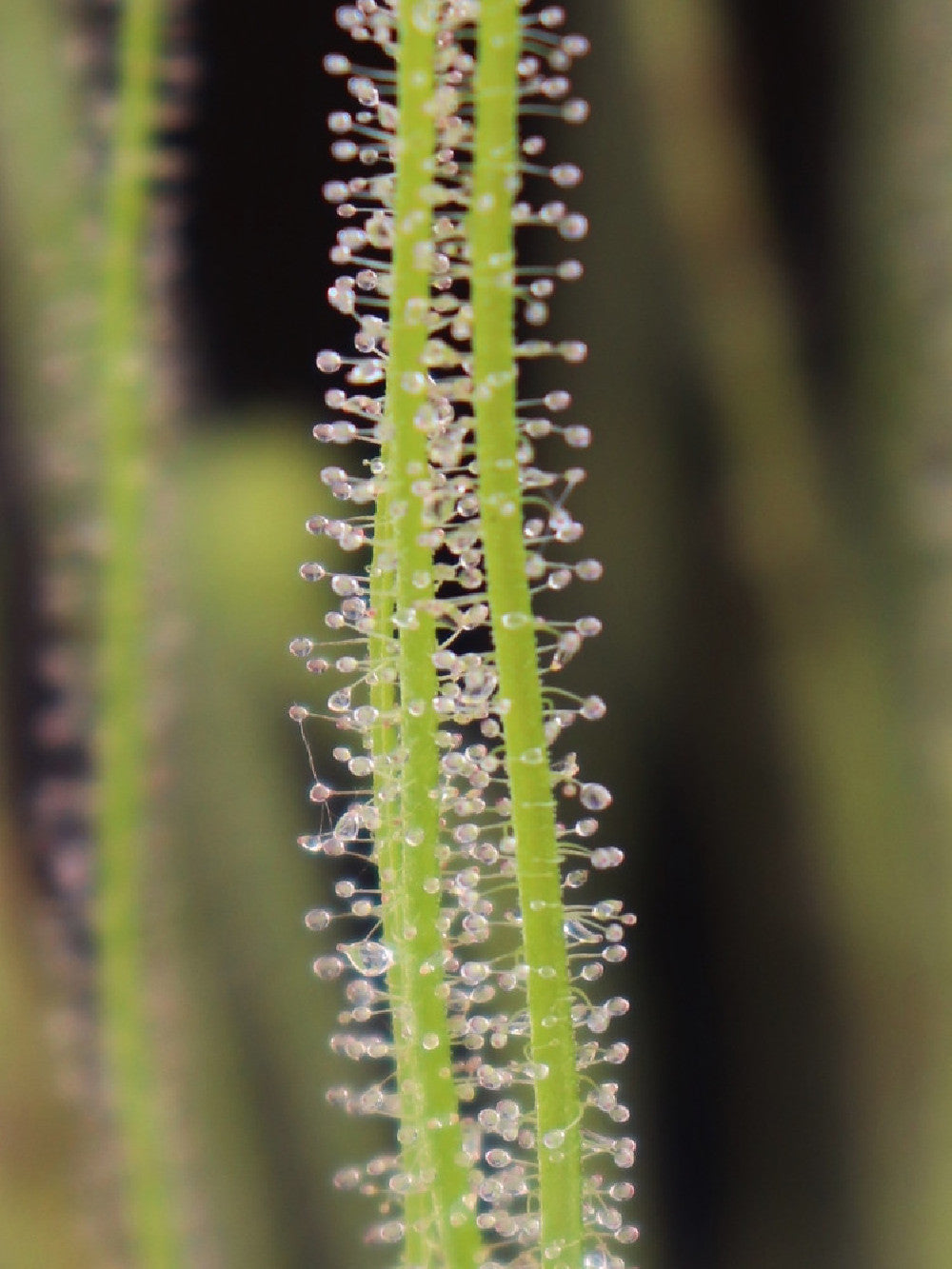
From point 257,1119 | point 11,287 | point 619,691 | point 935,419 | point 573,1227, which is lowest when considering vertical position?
point 257,1119

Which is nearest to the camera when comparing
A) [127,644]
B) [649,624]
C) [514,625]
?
[514,625]

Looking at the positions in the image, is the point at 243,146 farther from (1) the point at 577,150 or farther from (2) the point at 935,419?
(2) the point at 935,419

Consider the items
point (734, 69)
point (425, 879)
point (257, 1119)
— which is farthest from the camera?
point (257, 1119)

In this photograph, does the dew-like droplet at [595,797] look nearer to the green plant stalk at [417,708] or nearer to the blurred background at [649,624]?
the green plant stalk at [417,708]

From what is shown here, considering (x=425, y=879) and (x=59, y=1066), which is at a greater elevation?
(x=425, y=879)

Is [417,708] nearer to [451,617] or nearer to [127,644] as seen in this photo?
[451,617]

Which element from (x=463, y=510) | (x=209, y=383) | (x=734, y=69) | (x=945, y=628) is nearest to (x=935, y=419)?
(x=945, y=628)

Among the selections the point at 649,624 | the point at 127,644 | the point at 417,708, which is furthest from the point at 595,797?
the point at 649,624
